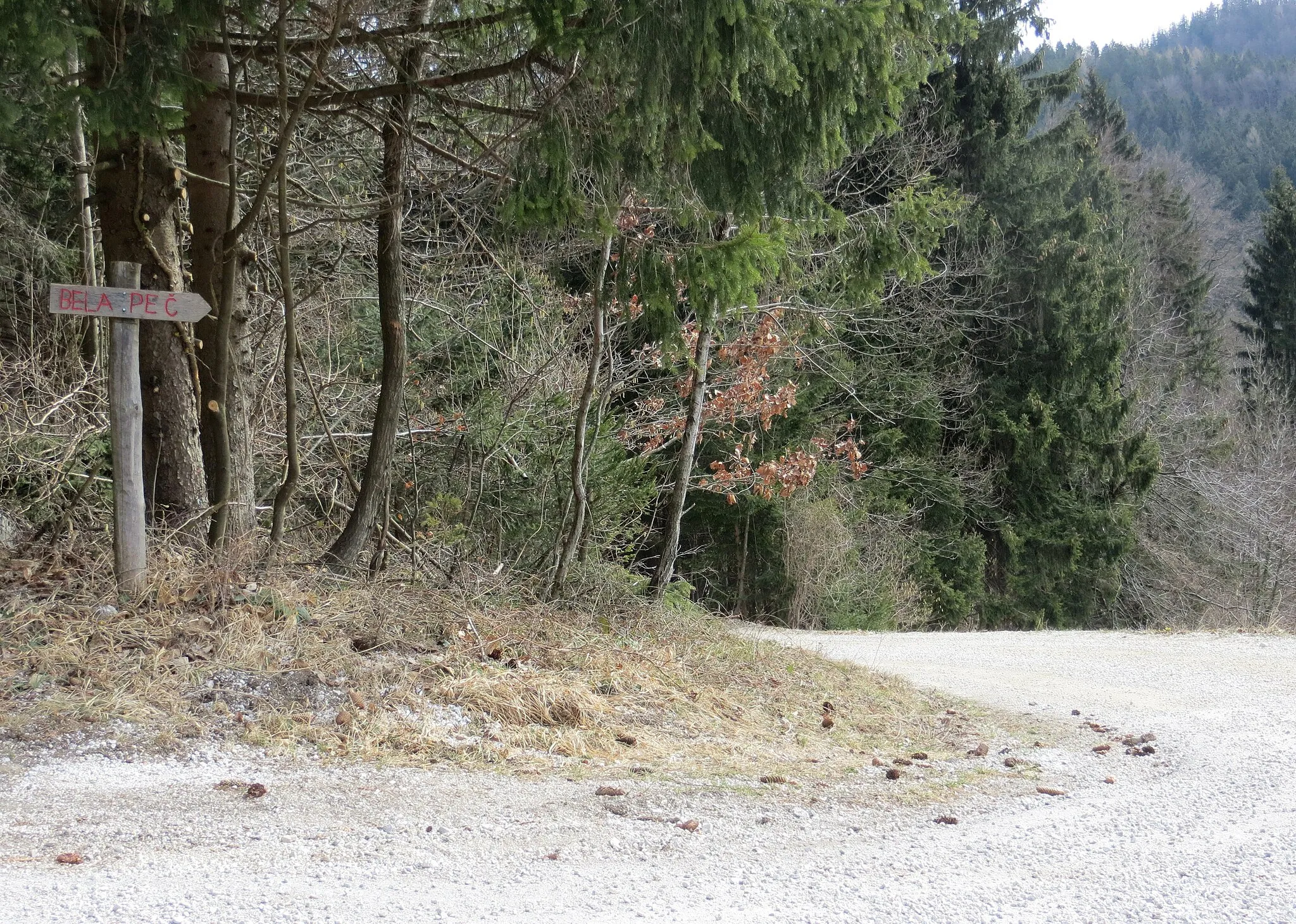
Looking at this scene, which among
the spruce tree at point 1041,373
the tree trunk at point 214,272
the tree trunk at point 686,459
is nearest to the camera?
the tree trunk at point 214,272

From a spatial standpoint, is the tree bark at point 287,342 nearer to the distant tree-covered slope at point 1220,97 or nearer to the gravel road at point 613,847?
the gravel road at point 613,847

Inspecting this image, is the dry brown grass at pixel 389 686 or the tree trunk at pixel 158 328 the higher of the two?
the tree trunk at pixel 158 328

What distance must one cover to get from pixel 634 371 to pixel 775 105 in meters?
7.88

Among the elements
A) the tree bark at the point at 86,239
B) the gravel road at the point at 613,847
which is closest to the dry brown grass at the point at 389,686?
the gravel road at the point at 613,847

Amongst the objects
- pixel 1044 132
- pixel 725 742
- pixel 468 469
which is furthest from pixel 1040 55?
pixel 725 742

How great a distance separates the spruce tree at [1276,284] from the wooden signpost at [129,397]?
38.6 m

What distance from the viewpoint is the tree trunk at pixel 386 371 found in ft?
24.9

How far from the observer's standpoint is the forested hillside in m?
6.29

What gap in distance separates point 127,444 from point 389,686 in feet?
6.39

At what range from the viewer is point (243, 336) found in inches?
302

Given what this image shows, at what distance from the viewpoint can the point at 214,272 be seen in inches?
286

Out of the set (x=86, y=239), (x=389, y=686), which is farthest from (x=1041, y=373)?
(x=389, y=686)

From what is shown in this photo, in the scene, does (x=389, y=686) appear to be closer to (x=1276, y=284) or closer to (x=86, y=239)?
(x=86, y=239)

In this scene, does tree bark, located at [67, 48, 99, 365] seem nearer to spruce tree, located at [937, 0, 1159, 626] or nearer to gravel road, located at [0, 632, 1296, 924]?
gravel road, located at [0, 632, 1296, 924]
